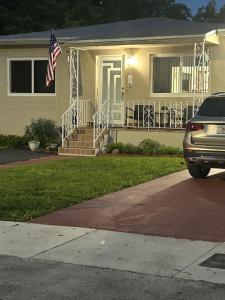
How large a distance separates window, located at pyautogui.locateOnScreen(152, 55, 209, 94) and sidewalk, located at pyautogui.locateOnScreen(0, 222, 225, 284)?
1175 centimetres

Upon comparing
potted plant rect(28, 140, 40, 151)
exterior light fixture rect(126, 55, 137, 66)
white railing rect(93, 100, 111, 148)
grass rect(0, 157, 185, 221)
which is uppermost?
exterior light fixture rect(126, 55, 137, 66)

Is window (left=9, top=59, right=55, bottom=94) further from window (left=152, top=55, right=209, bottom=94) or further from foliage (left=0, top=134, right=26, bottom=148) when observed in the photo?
window (left=152, top=55, right=209, bottom=94)

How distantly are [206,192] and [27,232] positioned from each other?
12.9ft

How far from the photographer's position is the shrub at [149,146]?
17.1 meters

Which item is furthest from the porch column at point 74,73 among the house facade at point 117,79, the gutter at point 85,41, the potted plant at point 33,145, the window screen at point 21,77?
the window screen at point 21,77

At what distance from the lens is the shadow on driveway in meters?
16.4

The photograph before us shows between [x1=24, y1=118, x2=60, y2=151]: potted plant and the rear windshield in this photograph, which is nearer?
the rear windshield

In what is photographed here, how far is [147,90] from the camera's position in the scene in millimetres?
19531

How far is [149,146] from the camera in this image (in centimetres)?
1739

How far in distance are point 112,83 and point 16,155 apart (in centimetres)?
454

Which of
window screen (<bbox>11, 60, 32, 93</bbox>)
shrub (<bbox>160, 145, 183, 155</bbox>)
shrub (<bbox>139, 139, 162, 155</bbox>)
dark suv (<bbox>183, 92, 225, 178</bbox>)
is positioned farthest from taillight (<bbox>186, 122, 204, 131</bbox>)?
window screen (<bbox>11, 60, 32, 93</bbox>)

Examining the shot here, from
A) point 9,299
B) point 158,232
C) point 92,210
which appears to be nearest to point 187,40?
point 92,210

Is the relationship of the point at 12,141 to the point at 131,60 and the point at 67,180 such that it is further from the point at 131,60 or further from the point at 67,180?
the point at 67,180

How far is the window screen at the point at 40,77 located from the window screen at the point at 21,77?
22 centimetres
